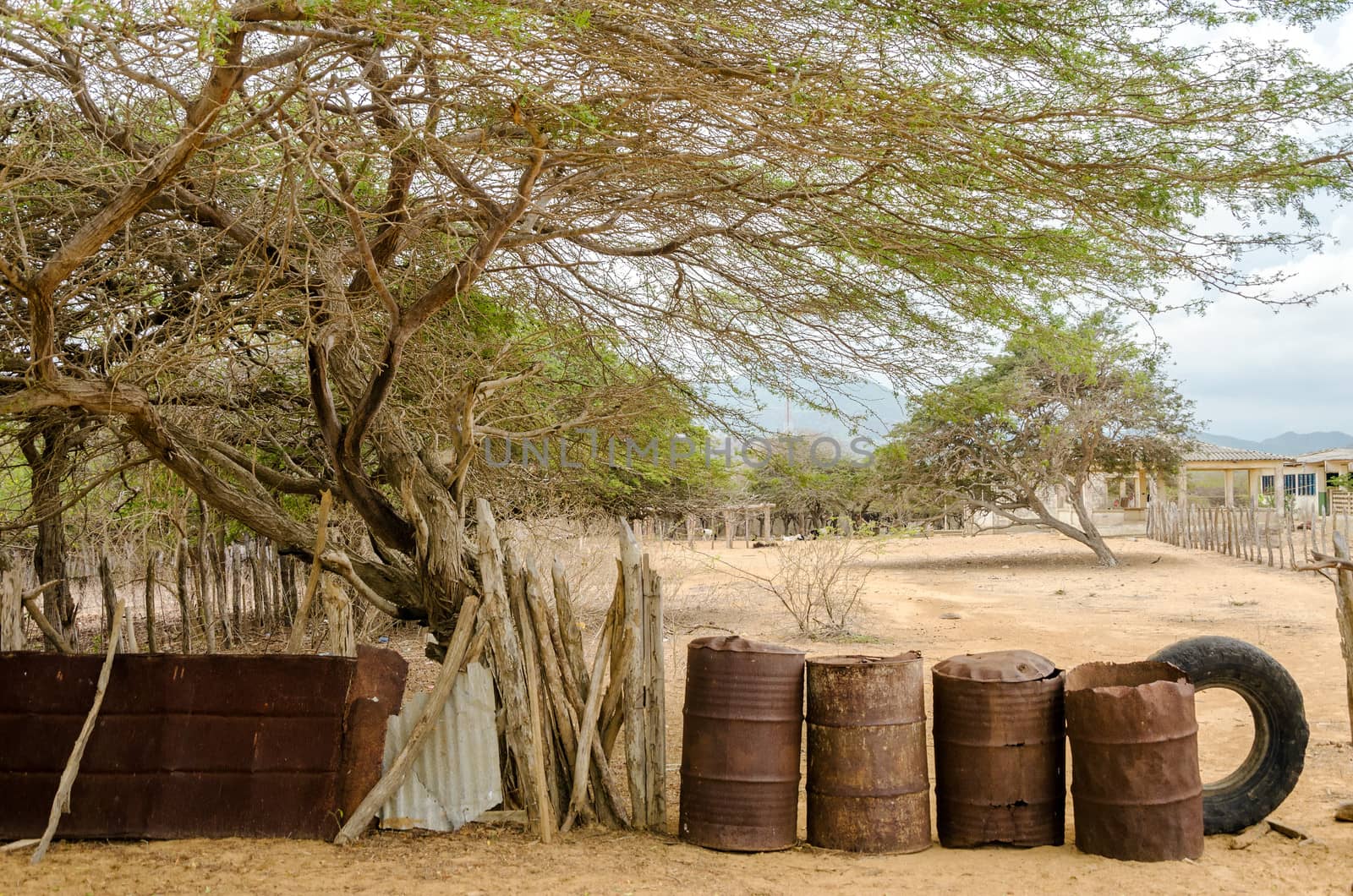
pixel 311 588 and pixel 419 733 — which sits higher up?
pixel 311 588

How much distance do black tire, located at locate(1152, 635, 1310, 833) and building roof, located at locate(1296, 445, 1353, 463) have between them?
38881mm

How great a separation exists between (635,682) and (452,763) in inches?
36.3

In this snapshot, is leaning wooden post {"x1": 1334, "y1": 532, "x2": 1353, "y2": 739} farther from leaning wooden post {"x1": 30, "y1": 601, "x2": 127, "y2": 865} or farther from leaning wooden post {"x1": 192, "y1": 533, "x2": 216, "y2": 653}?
leaning wooden post {"x1": 192, "y1": 533, "x2": 216, "y2": 653}

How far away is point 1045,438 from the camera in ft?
69.1

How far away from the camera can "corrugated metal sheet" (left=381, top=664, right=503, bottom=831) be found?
488 centimetres

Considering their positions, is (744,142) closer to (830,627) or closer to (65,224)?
(65,224)

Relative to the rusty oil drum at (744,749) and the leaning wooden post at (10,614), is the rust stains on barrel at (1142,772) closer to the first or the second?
the rusty oil drum at (744,749)

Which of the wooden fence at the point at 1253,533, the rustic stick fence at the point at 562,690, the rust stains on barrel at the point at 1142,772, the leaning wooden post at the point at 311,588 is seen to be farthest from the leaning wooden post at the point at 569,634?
the wooden fence at the point at 1253,533

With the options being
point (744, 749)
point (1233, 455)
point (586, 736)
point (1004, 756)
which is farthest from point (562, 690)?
point (1233, 455)

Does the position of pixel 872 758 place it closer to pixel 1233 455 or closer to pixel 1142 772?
pixel 1142 772

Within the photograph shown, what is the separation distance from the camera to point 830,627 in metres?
12.8

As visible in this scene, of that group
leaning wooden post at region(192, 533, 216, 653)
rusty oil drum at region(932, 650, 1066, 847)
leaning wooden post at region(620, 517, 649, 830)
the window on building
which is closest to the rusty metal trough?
leaning wooden post at region(620, 517, 649, 830)

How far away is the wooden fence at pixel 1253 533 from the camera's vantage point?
1808 cm

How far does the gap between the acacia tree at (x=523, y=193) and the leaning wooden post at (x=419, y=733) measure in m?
1.06
